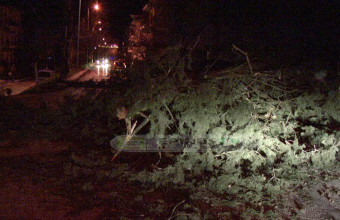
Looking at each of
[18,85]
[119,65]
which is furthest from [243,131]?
[18,85]

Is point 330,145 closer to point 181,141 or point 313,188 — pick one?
point 313,188

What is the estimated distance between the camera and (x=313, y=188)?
6035 mm

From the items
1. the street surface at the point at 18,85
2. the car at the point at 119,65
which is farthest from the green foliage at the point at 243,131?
the street surface at the point at 18,85

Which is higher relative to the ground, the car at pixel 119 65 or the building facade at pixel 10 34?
the building facade at pixel 10 34

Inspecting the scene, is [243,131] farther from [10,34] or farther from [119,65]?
[10,34]

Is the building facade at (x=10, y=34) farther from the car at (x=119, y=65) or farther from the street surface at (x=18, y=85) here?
the car at (x=119, y=65)

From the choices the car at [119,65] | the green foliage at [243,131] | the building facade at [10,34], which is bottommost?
the green foliage at [243,131]

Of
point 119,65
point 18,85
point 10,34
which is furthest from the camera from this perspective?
point 10,34

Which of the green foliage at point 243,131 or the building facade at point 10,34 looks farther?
the building facade at point 10,34

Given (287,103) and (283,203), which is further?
A: (287,103)

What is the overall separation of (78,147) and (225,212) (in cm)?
427

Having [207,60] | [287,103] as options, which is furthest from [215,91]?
[207,60]

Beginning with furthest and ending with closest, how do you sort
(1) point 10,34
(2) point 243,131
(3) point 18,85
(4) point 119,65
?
(1) point 10,34 < (3) point 18,85 < (4) point 119,65 < (2) point 243,131

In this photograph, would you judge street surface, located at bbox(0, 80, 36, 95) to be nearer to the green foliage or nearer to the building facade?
the building facade
